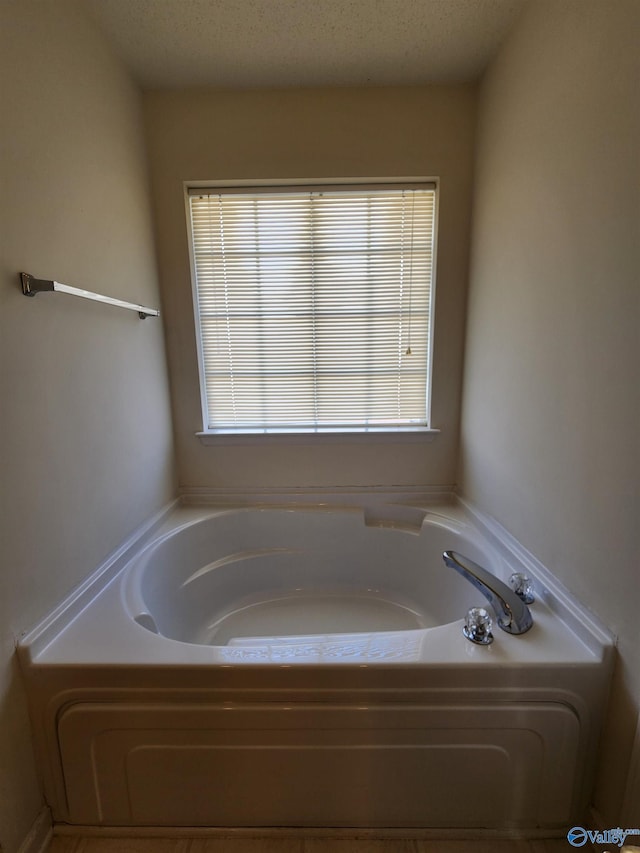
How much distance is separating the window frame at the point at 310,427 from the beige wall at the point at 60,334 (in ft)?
0.96

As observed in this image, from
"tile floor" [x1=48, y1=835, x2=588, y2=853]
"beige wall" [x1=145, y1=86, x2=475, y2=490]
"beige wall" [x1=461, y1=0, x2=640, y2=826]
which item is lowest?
"tile floor" [x1=48, y1=835, x2=588, y2=853]

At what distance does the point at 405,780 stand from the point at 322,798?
0.22m

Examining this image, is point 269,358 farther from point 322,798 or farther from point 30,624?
point 322,798

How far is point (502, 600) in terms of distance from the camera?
1.02 m

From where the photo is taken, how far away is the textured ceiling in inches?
48.4

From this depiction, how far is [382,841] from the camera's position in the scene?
1.00 meters

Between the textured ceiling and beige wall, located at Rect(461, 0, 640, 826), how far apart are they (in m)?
0.16

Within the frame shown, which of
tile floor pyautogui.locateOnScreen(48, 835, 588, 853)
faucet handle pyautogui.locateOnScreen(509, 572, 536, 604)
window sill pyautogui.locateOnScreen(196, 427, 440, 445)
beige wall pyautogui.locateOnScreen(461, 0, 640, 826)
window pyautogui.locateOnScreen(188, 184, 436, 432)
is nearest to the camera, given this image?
beige wall pyautogui.locateOnScreen(461, 0, 640, 826)

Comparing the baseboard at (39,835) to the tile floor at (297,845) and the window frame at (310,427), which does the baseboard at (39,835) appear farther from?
the window frame at (310,427)

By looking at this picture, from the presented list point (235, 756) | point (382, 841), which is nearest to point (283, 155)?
point (235, 756)

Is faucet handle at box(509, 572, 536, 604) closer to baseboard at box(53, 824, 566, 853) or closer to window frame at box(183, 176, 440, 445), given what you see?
baseboard at box(53, 824, 566, 853)

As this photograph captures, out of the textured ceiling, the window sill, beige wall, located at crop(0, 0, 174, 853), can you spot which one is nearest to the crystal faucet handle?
the window sill

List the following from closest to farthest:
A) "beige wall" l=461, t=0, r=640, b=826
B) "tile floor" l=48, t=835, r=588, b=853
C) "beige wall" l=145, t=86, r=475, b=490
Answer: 1. "beige wall" l=461, t=0, r=640, b=826
2. "tile floor" l=48, t=835, r=588, b=853
3. "beige wall" l=145, t=86, r=475, b=490

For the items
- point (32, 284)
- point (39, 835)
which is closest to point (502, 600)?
point (39, 835)
